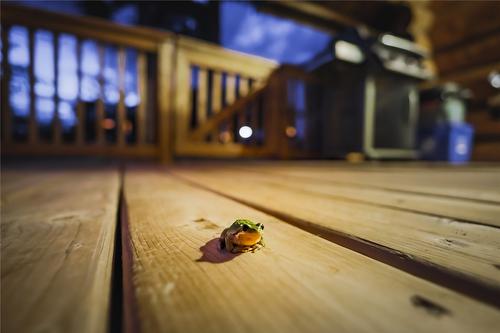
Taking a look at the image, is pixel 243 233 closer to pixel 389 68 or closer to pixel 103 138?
pixel 103 138

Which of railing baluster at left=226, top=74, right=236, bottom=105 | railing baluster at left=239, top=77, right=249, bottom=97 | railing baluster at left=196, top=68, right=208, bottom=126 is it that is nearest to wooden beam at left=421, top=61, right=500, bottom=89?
railing baluster at left=239, top=77, right=249, bottom=97

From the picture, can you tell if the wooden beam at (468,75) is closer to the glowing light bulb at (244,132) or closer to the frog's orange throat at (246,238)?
the glowing light bulb at (244,132)

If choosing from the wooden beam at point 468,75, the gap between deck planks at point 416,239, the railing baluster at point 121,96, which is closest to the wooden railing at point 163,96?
the railing baluster at point 121,96

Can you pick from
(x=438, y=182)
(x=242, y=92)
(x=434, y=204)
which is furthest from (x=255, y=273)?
(x=242, y=92)

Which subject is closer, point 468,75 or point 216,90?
point 216,90

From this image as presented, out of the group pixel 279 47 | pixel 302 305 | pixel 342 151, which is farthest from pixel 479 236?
pixel 279 47

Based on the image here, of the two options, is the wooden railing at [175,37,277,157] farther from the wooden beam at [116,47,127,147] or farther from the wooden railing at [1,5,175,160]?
the wooden beam at [116,47,127,147]

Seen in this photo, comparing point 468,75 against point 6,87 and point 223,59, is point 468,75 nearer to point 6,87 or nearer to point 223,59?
point 223,59
